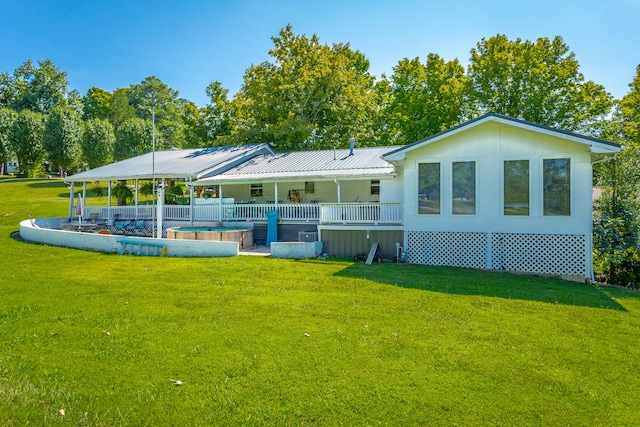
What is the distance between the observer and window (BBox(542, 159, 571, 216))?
1144 cm

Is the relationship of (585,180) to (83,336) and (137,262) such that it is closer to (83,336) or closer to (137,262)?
(83,336)

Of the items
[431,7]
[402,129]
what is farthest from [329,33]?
[431,7]

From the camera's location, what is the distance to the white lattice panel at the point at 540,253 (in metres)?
11.5

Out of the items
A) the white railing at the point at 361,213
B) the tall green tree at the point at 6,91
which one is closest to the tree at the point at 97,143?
the tall green tree at the point at 6,91

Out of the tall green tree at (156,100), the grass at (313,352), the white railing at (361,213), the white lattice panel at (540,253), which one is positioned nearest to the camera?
the grass at (313,352)

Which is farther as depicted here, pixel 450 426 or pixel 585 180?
pixel 585 180

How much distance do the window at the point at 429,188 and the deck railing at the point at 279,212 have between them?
3.31ft

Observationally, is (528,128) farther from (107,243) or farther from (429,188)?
(107,243)

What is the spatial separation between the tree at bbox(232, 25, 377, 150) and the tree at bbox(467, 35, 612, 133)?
32.4 feet

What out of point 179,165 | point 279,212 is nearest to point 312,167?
point 279,212

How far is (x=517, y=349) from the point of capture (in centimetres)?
541

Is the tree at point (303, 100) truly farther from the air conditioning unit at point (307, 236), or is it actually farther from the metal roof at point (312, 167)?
the air conditioning unit at point (307, 236)

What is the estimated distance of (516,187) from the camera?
39.3 ft

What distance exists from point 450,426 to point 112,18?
73.5ft
